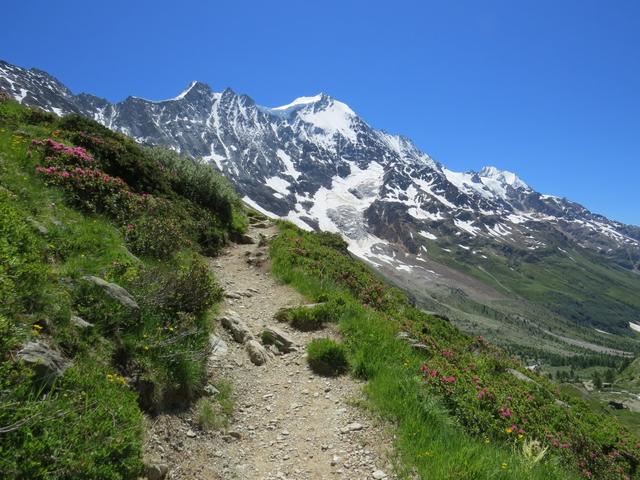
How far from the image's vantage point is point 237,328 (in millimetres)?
10883

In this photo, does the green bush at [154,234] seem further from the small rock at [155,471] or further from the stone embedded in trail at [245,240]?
the small rock at [155,471]

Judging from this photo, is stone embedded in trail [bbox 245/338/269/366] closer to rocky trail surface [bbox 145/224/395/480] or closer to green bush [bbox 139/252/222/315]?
rocky trail surface [bbox 145/224/395/480]

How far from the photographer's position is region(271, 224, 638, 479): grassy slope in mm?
6695

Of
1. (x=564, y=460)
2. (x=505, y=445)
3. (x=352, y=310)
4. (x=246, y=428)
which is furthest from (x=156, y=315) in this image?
(x=564, y=460)

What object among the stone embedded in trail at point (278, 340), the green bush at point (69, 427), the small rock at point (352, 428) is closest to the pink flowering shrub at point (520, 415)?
the small rock at point (352, 428)

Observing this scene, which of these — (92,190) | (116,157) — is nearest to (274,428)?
(92,190)

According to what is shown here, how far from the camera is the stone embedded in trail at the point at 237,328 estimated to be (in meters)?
10.7

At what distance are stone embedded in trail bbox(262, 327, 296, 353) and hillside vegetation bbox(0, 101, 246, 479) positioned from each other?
6.13ft

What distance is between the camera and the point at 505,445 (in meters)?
8.32

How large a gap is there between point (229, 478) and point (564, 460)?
8.70 m

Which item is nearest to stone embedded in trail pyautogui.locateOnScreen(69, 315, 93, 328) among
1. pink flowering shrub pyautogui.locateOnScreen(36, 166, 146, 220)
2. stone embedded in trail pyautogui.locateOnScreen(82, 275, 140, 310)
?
stone embedded in trail pyautogui.locateOnScreen(82, 275, 140, 310)

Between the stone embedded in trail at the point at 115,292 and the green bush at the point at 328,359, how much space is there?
166 inches

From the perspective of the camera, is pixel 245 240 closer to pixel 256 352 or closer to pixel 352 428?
pixel 256 352

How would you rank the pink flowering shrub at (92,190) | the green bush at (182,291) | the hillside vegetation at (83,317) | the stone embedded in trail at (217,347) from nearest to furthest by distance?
the hillside vegetation at (83,317) < the green bush at (182,291) < the stone embedded in trail at (217,347) < the pink flowering shrub at (92,190)
